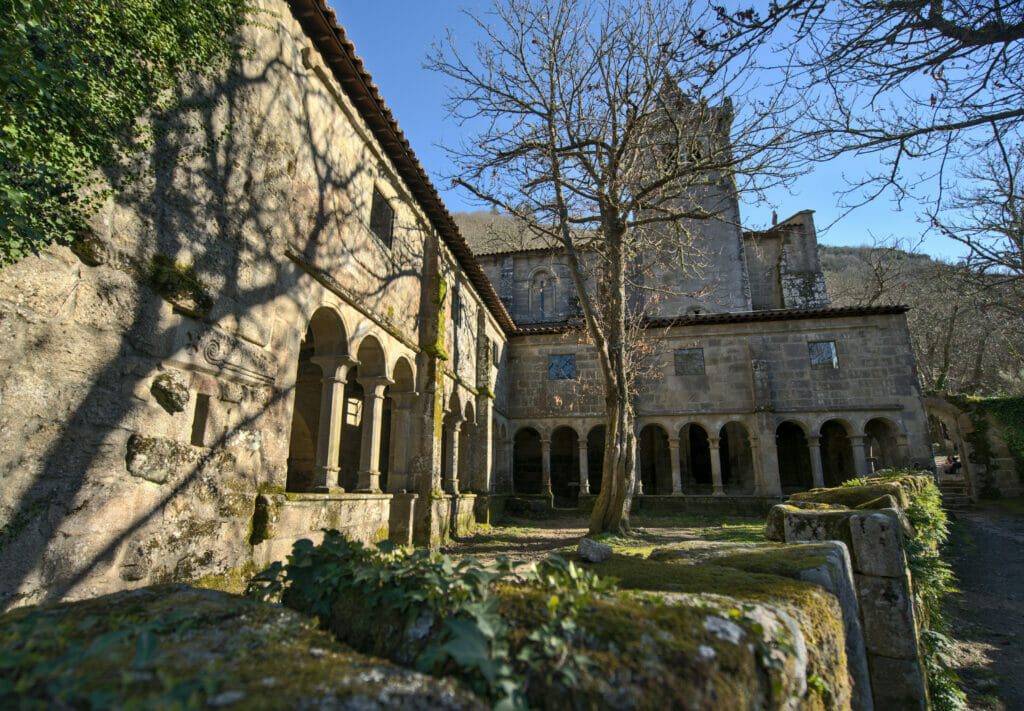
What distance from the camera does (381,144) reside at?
8.38 meters

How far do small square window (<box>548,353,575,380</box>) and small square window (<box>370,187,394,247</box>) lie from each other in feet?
31.9

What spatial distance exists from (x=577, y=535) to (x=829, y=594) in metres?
9.70

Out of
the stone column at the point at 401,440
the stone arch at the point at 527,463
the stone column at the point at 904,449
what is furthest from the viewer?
the stone arch at the point at 527,463

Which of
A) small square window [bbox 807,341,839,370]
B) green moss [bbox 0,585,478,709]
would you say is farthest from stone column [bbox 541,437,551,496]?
green moss [bbox 0,585,478,709]

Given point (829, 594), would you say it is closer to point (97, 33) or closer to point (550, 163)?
point (97, 33)

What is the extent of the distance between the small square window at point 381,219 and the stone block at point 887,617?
715cm

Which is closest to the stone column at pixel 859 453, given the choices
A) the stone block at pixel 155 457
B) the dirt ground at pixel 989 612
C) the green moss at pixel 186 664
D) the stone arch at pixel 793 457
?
the dirt ground at pixel 989 612

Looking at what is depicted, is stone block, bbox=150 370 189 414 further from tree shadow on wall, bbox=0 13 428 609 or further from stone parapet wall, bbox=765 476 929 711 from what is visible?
stone parapet wall, bbox=765 476 929 711

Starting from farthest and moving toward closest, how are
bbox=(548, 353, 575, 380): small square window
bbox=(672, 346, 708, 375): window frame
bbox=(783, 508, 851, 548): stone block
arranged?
1. bbox=(548, 353, 575, 380): small square window
2. bbox=(672, 346, 708, 375): window frame
3. bbox=(783, 508, 851, 548): stone block

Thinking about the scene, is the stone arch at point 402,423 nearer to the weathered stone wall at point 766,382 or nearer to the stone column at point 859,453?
the weathered stone wall at point 766,382

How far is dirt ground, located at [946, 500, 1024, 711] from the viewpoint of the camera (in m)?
5.02

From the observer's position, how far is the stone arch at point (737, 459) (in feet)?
58.4

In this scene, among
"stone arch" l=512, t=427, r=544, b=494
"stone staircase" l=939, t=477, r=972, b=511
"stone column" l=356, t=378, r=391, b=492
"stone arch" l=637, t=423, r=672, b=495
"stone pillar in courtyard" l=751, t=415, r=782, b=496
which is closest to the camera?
"stone column" l=356, t=378, r=391, b=492

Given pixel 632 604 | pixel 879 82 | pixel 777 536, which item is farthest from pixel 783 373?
pixel 632 604
